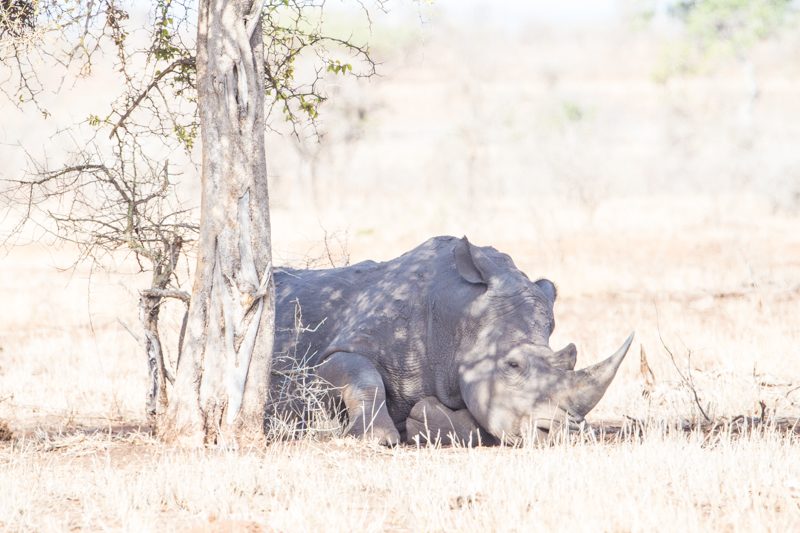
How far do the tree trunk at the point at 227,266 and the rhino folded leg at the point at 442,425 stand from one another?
127 cm

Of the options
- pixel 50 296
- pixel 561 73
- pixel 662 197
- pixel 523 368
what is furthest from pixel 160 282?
pixel 561 73

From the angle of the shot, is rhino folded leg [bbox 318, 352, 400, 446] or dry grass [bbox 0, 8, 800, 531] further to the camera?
rhino folded leg [bbox 318, 352, 400, 446]

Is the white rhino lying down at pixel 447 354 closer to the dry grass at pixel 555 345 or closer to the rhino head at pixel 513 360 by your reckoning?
the rhino head at pixel 513 360

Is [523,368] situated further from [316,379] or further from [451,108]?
[451,108]

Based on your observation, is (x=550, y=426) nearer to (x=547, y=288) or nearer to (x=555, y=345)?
(x=547, y=288)

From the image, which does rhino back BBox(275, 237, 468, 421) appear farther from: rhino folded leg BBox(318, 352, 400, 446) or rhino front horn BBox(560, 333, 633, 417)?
rhino front horn BBox(560, 333, 633, 417)

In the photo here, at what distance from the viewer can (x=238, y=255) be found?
737 centimetres

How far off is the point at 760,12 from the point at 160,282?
128 feet

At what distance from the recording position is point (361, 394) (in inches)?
314

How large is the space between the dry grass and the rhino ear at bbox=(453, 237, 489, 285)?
1.49 meters

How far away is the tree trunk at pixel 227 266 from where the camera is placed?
24.1 feet

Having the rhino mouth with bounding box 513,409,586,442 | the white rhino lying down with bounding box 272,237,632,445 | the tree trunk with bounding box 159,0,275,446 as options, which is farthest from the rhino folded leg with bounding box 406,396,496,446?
the tree trunk with bounding box 159,0,275,446

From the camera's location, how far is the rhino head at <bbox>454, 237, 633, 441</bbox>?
7457 mm

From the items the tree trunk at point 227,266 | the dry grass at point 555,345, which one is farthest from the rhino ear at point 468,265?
the tree trunk at point 227,266
